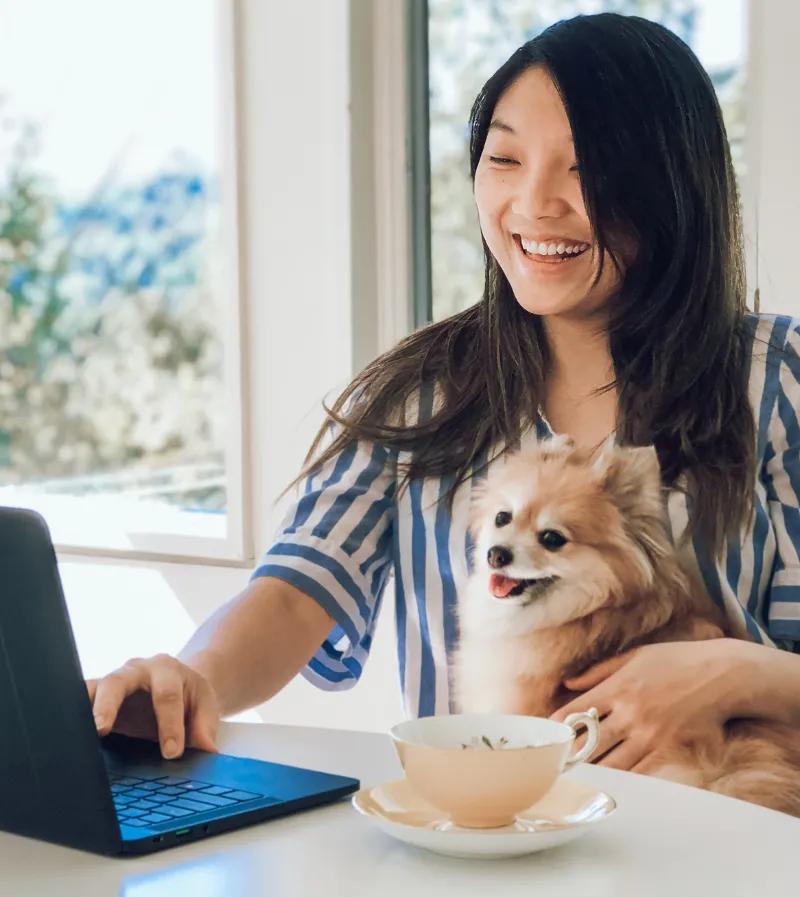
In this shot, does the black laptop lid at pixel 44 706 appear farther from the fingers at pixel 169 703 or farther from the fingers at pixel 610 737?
the fingers at pixel 610 737

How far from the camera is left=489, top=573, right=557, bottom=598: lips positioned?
1489 millimetres

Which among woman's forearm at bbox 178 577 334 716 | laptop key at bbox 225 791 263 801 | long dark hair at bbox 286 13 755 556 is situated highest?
long dark hair at bbox 286 13 755 556

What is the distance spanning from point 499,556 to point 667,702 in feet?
0.82

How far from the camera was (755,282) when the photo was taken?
6.42 ft

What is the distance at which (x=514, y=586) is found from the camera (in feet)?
→ 4.90

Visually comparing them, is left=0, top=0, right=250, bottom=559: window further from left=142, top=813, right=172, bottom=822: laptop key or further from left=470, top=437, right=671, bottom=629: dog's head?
left=142, top=813, right=172, bottom=822: laptop key

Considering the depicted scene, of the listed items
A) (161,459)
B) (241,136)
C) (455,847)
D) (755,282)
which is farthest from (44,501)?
(455,847)

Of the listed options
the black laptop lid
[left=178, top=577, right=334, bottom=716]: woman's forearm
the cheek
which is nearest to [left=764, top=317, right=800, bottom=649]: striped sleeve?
the cheek

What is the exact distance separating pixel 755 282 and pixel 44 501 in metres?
1.69

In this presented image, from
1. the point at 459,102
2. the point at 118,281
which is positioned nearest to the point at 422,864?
the point at 459,102

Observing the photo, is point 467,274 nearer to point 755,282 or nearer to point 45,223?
point 755,282

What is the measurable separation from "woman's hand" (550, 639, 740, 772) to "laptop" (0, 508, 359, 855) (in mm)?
523

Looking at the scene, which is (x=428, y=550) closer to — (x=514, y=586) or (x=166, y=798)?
(x=514, y=586)

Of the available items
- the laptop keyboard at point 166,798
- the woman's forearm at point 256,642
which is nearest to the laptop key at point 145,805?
the laptop keyboard at point 166,798
